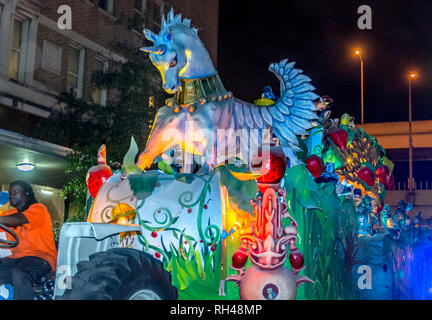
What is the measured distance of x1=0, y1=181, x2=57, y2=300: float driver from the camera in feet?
16.0

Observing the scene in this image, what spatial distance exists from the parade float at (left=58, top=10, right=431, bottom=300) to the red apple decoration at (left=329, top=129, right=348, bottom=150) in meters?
1.31

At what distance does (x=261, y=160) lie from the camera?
4980 mm

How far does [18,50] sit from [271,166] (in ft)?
47.7

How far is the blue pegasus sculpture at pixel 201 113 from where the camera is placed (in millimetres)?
5535

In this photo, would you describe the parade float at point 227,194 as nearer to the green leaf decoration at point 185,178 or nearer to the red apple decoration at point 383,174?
the green leaf decoration at point 185,178

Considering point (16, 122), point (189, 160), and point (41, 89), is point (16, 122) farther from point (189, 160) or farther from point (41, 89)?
point (189, 160)

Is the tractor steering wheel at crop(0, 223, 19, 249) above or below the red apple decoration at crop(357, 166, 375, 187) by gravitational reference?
below

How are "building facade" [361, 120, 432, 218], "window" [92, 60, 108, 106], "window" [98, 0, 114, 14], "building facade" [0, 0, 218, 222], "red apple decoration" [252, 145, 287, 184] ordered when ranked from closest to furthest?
"red apple decoration" [252, 145, 287, 184]
"building facade" [0, 0, 218, 222]
"window" [92, 60, 108, 106]
"window" [98, 0, 114, 14]
"building facade" [361, 120, 432, 218]

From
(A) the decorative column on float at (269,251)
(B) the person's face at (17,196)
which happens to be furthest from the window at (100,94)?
(A) the decorative column on float at (269,251)

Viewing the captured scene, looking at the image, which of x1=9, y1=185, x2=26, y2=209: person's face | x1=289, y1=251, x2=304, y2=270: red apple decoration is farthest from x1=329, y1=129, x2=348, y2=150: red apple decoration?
x1=9, y1=185, x2=26, y2=209: person's face

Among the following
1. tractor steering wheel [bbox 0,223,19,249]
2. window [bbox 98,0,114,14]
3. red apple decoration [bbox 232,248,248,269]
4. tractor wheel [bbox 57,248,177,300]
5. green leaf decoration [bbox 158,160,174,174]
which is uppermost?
window [bbox 98,0,114,14]

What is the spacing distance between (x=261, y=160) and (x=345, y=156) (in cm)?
423

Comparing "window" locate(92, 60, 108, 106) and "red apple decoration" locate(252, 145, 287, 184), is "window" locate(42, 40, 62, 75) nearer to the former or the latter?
"window" locate(92, 60, 108, 106)

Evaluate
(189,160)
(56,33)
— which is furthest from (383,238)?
(56,33)
